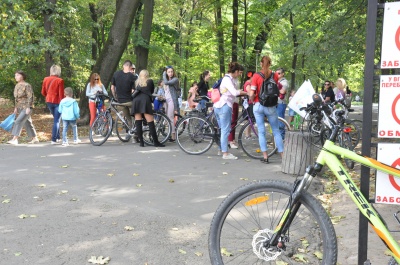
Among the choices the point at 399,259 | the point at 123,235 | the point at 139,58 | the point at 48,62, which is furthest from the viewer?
the point at 139,58

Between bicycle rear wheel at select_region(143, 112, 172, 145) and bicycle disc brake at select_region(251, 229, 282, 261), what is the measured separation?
25.3 ft

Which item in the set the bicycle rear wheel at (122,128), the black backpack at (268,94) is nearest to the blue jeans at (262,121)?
the black backpack at (268,94)

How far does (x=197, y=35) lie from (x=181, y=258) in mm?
30410

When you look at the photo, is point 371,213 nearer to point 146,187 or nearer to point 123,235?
point 123,235

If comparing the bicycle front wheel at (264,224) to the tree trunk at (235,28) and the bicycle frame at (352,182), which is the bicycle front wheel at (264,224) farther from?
the tree trunk at (235,28)

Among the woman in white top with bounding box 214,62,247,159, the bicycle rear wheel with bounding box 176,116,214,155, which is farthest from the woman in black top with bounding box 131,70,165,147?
the woman in white top with bounding box 214,62,247,159

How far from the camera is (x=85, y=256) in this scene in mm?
4191

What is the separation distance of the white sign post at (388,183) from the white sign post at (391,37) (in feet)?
2.02

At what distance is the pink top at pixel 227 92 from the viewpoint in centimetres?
906

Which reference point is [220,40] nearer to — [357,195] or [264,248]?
[264,248]

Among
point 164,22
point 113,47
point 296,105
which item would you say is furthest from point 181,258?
point 164,22

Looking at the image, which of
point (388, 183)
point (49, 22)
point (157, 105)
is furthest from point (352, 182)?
point (49, 22)

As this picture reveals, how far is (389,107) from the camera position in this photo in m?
3.38

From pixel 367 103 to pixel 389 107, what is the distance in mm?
158
